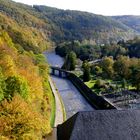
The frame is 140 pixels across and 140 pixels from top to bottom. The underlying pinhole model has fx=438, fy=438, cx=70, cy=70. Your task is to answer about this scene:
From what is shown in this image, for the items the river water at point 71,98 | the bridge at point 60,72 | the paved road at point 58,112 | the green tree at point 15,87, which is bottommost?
the bridge at point 60,72

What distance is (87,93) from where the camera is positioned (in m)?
117

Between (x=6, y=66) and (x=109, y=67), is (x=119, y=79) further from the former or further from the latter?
(x=6, y=66)

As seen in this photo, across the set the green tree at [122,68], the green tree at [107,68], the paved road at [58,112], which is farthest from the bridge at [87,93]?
the green tree at [122,68]

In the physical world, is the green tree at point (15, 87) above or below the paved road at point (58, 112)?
above

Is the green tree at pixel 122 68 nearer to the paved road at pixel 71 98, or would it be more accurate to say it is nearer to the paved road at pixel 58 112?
the paved road at pixel 71 98

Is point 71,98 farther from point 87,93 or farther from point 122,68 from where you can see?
point 122,68

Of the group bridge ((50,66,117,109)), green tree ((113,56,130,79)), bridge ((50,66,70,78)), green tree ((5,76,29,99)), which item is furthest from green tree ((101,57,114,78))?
green tree ((5,76,29,99))

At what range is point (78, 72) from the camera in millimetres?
156875

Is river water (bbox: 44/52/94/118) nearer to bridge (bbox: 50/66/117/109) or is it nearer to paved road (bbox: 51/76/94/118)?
paved road (bbox: 51/76/94/118)

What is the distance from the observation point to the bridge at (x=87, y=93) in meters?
101

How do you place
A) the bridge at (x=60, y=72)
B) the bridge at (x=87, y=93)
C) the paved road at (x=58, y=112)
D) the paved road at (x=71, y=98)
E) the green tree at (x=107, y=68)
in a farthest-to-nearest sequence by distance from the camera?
the bridge at (x=60, y=72)
the green tree at (x=107, y=68)
the bridge at (x=87, y=93)
the paved road at (x=71, y=98)
the paved road at (x=58, y=112)

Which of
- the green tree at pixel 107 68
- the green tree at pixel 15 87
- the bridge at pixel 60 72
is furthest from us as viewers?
the bridge at pixel 60 72

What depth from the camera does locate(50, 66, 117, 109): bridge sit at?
100569mm

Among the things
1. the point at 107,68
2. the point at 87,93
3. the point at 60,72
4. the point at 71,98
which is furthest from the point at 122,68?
the point at 60,72
